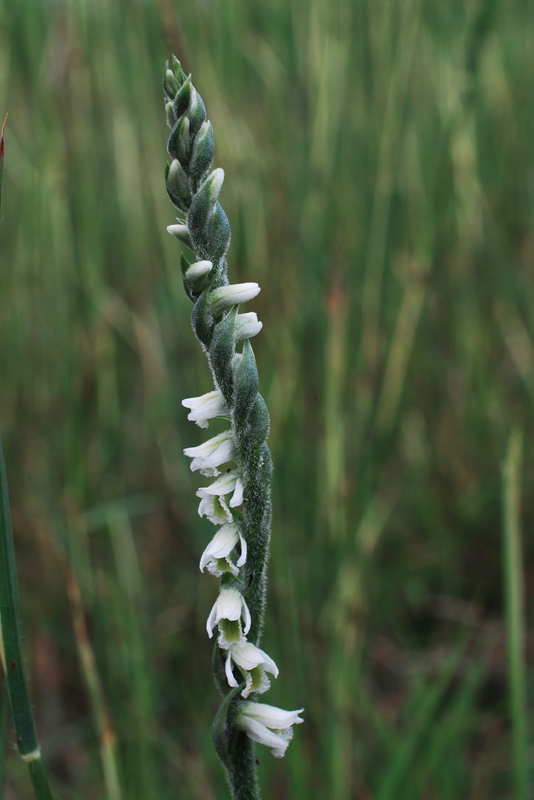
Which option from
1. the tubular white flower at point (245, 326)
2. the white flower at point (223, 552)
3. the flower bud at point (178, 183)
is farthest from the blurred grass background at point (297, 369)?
the flower bud at point (178, 183)

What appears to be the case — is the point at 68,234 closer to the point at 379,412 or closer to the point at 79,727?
the point at 379,412

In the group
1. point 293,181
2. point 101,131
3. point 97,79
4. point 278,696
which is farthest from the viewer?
point 101,131

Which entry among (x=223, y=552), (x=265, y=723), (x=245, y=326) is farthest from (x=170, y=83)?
(x=265, y=723)

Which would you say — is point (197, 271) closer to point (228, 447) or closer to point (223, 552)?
point (228, 447)

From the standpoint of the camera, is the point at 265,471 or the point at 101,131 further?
the point at 101,131

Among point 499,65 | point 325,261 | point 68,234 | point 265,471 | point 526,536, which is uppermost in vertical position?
point 499,65

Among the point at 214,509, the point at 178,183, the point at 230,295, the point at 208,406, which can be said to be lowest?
the point at 214,509

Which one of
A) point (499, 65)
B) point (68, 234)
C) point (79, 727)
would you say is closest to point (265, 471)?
point (79, 727)
